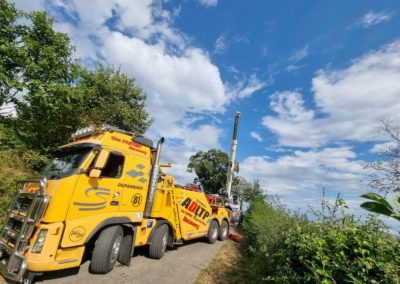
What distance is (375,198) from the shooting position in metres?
1.91

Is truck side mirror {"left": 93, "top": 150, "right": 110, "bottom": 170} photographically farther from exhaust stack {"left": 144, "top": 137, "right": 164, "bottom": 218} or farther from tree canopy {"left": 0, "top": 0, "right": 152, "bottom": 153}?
tree canopy {"left": 0, "top": 0, "right": 152, "bottom": 153}

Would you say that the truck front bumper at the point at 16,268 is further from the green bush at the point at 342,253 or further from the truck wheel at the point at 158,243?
the green bush at the point at 342,253

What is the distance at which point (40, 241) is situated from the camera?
14.5ft

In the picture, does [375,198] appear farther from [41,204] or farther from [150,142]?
[150,142]

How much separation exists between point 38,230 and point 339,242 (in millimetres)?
4889

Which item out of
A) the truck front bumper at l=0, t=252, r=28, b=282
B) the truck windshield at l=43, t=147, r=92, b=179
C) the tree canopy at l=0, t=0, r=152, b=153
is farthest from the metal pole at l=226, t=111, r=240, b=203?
the truck front bumper at l=0, t=252, r=28, b=282

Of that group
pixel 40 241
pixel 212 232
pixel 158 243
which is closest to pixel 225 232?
pixel 212 232

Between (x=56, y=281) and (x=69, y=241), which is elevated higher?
(x=69, y=241)

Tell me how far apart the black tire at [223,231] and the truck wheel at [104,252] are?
7.47m

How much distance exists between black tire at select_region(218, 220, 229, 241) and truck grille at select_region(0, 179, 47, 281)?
8.93 metres

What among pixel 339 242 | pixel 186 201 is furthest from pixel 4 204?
pixel 339 242

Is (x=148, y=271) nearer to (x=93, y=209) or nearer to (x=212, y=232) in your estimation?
(x=93, y=209)

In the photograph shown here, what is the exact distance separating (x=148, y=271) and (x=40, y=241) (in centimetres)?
273

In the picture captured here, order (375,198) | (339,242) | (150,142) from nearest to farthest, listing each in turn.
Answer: (375,198)
(339,242)
(150,142)
